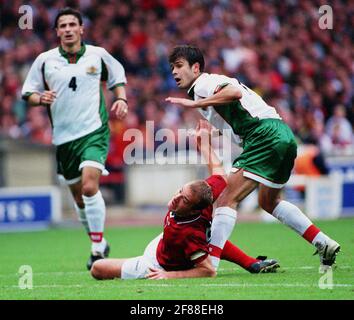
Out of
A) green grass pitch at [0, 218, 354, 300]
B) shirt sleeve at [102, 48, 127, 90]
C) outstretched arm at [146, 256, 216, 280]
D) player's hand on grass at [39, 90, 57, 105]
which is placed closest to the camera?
green grass pitch at [0, 218, 354, 300]

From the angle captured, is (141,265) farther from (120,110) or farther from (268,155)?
(120,110)

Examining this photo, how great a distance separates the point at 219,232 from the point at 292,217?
2.40ft

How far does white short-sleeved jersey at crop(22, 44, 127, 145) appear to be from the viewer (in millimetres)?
10219

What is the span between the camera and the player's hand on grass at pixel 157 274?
788cm

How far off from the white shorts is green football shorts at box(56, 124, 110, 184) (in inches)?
80.2

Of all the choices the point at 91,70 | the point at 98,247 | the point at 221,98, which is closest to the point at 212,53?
the point at 91,70

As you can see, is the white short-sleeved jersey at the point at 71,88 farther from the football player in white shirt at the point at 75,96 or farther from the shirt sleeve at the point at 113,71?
the shirt sleeve at the point at 113,71

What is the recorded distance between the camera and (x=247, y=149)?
8305 mm

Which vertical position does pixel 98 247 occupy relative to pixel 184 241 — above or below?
below

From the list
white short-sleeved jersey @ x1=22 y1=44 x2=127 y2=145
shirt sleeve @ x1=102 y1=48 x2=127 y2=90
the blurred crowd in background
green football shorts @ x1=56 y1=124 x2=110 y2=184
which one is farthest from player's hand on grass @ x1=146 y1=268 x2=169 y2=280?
the blurred crowd in background

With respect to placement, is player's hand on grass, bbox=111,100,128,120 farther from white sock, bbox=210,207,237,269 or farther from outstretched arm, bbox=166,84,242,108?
white sock, bbox=210,207,237,269

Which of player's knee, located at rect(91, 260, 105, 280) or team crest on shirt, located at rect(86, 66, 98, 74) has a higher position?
team crest on shirt, located at rect(86, 66, 98, 74)

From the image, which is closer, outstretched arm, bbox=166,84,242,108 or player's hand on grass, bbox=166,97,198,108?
player's hand on grass, bbox=166,97,198,108

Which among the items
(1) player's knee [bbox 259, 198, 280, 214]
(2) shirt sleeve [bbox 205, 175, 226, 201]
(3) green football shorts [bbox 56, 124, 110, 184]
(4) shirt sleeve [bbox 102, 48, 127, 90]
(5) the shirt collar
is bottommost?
(5) the shirt collar
